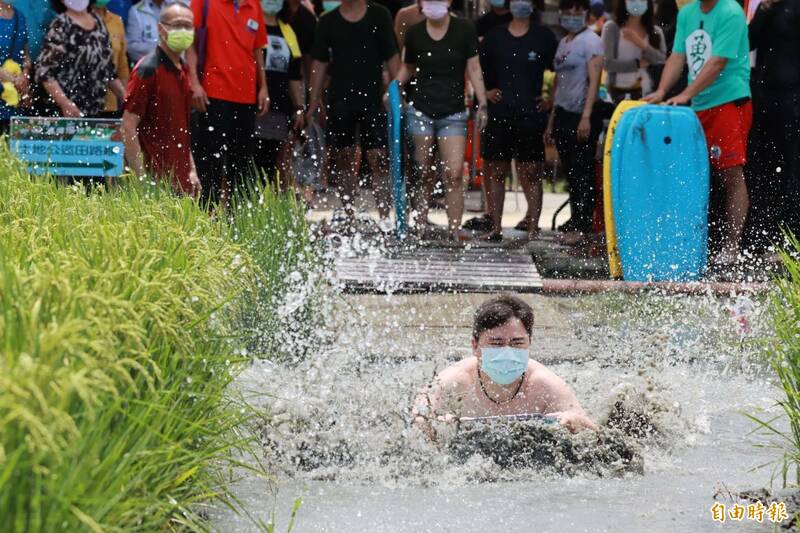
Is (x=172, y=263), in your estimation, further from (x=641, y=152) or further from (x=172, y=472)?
(x=641, y=152)

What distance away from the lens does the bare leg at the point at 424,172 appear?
37.1ft

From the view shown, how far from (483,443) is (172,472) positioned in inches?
76.8

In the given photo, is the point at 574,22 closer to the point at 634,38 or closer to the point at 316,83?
the point at 634,38

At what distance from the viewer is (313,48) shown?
1156 centimetres

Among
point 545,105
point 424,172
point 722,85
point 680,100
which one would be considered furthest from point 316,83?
point 722,85

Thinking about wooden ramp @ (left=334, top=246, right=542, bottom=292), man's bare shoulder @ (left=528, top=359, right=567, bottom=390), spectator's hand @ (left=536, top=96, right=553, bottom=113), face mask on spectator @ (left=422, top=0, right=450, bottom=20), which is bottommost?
wooden ramp @ (left=334, top=246, right=542, bottom=292)

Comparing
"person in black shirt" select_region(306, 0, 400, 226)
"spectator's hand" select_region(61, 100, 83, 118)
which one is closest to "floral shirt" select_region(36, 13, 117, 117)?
"spectator's hand" select_region(61, 100, 83, 118)

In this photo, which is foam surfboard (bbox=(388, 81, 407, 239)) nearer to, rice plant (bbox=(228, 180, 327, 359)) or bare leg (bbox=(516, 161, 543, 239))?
bare leg (bbox=(516, 161, 543, 239))

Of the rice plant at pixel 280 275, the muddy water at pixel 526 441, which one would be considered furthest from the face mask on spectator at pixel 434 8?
the rice plant at pixel 280 275

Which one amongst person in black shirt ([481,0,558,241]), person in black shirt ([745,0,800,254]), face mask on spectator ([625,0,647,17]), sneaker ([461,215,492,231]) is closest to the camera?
person in black shirt ([745,0,800,254])

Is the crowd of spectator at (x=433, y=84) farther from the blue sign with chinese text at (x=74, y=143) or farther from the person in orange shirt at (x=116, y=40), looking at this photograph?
the blue sign with chinese text at (x=74, y=143)

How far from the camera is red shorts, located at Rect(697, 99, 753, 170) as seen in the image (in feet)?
32.9

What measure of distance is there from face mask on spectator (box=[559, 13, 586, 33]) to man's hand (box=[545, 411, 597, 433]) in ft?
22.0

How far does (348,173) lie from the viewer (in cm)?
1166
